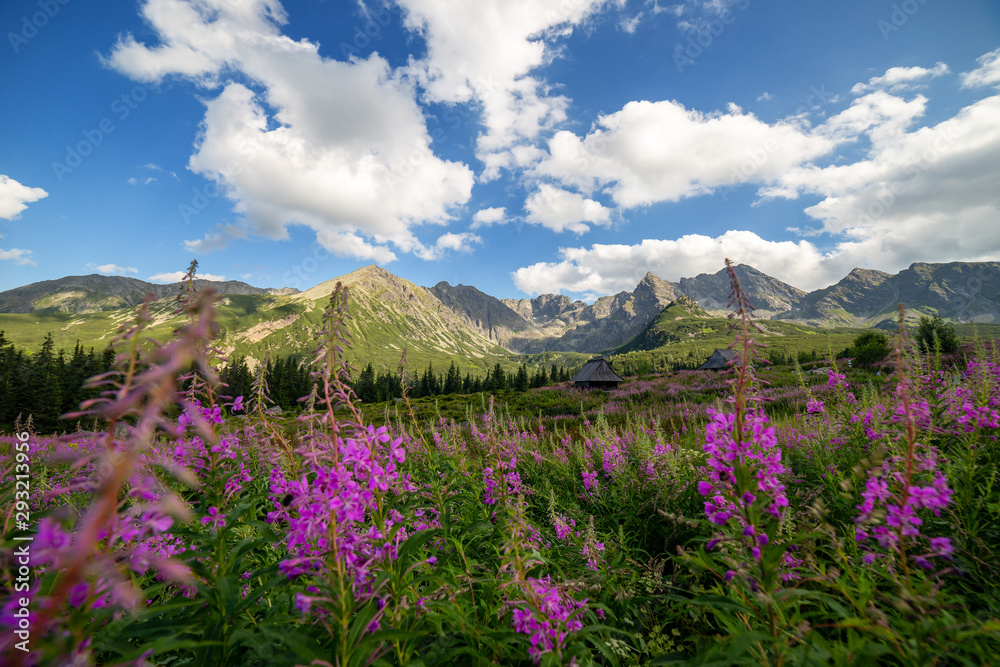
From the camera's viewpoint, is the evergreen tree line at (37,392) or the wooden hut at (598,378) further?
the wooden hut at (598,378)

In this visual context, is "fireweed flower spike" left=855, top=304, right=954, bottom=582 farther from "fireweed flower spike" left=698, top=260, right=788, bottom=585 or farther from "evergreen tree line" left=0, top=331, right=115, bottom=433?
"evergreen tree line" left=0, top=331, right=115, bottom=433

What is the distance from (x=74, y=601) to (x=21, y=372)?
57917mm

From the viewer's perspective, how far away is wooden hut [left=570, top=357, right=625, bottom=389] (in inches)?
1538

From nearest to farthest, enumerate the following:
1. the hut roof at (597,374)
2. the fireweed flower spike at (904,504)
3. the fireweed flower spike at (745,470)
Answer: the fireweed flower spike at (904,504)
the fireweed flower spike at (745,470)
the hut roof at (597,374)

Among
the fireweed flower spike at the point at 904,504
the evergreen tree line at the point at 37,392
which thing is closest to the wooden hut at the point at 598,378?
the fireweed flower spike at the point at 904,504

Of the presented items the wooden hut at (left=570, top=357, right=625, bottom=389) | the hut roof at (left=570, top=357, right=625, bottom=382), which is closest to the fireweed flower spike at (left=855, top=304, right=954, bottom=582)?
the wooden hut at (left=570, top=357, right=625, bottom=389)

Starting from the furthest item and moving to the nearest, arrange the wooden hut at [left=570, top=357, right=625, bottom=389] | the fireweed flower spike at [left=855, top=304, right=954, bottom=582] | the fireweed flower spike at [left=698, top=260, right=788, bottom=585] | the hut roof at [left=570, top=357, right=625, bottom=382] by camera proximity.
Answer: the hut roof at [left=570, top=357, right=625, bottom=382], the wooden hut at [left=570, top=357, right=625, bottom=389], the fireweed flower spike at [left=698, top=260, right=788, bottom=585], the fireweed flower spike at [left=855, top=304, right=954, bottom=582]

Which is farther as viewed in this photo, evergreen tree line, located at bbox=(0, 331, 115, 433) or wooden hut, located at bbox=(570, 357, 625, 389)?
wooden hut, located at bbox=(570, 357, 625, 389)

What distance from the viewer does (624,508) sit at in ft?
22.2

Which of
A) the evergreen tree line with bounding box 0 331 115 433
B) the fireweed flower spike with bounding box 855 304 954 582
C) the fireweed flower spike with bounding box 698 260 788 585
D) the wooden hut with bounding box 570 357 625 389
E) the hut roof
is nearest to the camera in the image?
the fireweed flower spike with bounding box 855 304 954 582

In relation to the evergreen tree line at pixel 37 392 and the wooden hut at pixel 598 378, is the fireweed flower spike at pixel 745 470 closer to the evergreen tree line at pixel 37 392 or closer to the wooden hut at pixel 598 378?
the wooden hut at pixel 598 378

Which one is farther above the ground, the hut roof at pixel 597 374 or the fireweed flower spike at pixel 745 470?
the fireweed flower spike at pixel 745 470

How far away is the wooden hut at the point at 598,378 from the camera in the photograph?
39062mm

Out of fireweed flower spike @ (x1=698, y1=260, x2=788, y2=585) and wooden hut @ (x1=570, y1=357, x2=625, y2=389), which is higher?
fireweed flower spike @ (x1=698, y1=260, x2=788, y2=585)
